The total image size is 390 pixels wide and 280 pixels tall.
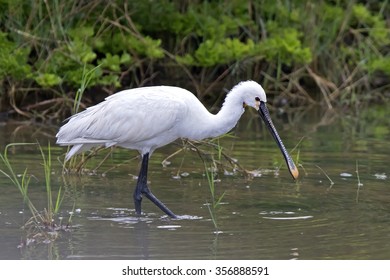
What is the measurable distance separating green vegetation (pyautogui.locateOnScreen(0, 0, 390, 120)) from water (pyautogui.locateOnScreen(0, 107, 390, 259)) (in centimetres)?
103

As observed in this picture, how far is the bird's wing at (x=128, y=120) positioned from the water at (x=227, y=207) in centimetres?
53

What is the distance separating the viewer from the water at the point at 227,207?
6820mm

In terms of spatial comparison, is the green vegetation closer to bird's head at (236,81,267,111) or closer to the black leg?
the black leg

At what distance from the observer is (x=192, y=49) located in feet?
48.0

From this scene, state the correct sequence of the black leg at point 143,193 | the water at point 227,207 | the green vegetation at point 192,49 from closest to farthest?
the water at point 227,207 → the black leg at point 143,193 → the green vegetation at point 192,49

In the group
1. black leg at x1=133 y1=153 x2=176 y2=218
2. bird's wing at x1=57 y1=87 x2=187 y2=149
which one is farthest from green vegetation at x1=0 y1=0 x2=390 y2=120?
black leg at x1=133 y1=153 x2=176 y2=218

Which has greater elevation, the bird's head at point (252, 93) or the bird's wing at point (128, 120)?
the bird's head at point (252, 93)

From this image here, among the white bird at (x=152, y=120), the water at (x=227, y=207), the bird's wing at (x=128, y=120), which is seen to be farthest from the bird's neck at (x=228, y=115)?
the water at (x=227, y=207)

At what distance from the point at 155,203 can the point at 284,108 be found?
688 centimetres

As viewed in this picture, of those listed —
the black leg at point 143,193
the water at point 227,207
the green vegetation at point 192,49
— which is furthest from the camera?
the green vegetation at point 192,49

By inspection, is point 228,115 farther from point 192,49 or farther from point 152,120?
point 192,49

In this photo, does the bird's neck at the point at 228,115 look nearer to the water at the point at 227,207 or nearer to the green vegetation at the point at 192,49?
the water at the point at 227,207

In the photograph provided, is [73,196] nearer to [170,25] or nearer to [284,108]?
[170,25]

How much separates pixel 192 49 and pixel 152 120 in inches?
255
